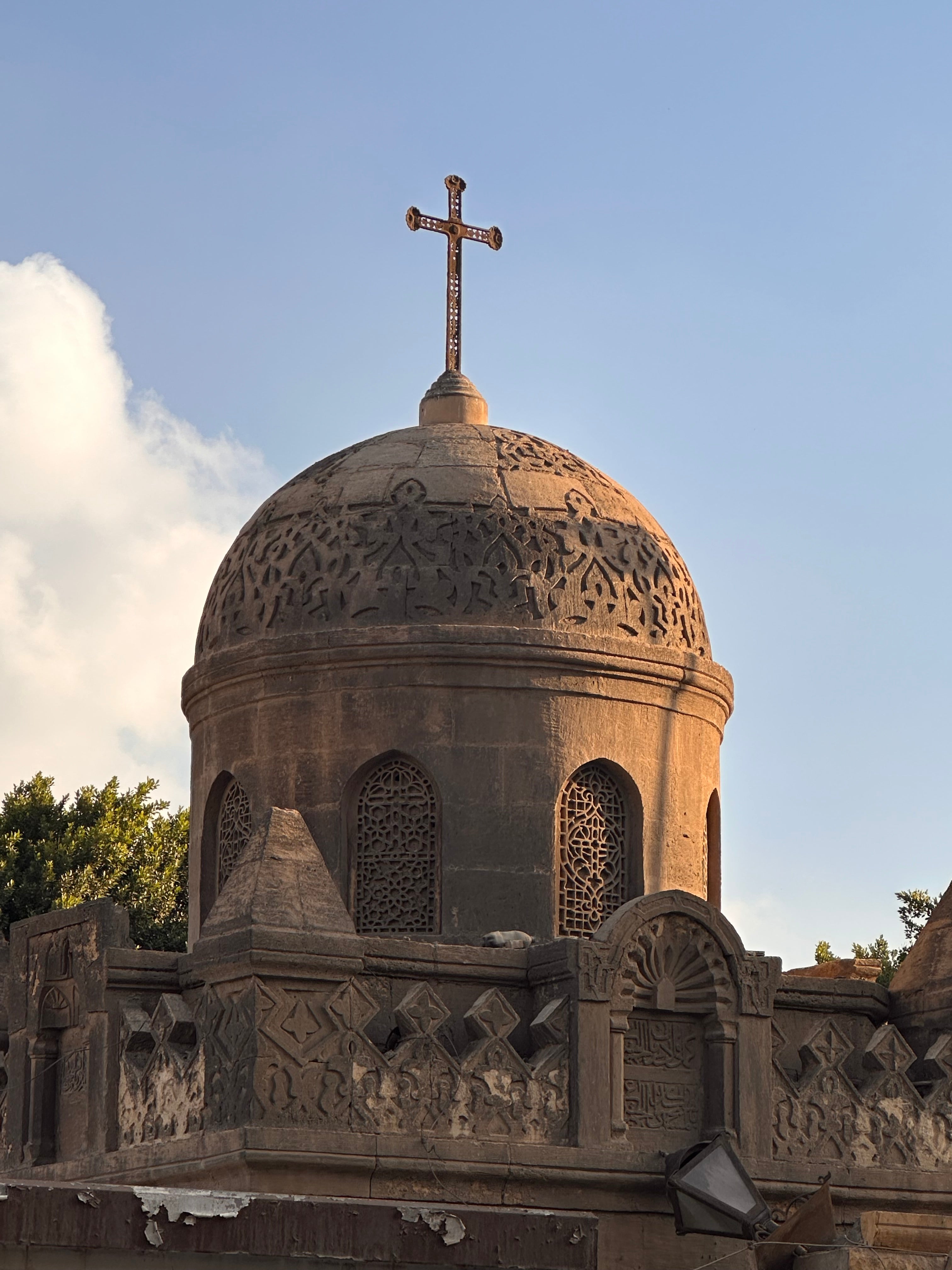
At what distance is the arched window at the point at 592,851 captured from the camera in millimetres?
17938

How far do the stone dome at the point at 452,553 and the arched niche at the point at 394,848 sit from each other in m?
1.13

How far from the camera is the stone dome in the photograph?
18141 mm

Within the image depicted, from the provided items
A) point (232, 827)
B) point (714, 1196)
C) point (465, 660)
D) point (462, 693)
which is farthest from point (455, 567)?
point (714, 1196)

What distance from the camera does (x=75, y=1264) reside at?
1098cm

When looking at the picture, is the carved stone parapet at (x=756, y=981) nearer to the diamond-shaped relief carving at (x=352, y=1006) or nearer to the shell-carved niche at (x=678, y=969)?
the shell-carved niche at (x=678, y=969)

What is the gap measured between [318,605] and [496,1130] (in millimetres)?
4480

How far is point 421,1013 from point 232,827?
3538 mm

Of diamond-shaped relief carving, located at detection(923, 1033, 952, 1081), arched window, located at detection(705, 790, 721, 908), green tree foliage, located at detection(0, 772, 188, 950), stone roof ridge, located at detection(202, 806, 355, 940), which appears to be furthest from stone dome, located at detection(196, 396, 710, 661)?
green tree foliage, located at detection(0, 772, 188, 950)

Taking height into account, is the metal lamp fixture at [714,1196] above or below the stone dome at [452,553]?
below

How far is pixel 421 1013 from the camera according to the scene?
15.7 meters

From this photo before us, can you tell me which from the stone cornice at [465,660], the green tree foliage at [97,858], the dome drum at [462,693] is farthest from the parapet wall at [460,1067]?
the green tree foliage at [97,858]

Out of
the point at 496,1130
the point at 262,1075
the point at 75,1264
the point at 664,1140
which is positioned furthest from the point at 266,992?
the point at 75,1264

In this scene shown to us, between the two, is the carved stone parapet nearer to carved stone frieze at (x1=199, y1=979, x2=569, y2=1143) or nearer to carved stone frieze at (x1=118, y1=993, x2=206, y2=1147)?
carved stone frieze at (x1=199, y1=979, x2=569, y2=1143)

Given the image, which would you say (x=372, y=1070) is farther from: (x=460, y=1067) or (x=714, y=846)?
(x=714, y=846)
